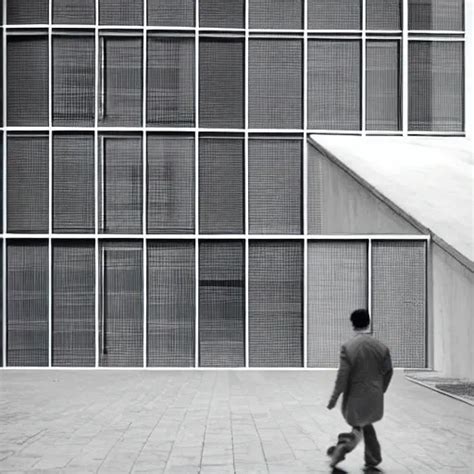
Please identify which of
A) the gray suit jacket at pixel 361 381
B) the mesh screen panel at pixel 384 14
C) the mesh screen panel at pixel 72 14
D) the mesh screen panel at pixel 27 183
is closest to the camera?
the gray suit jacket at pixel 361 381

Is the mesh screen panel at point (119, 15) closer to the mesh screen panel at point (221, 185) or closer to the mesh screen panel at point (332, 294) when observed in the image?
the mesh screen panel at point (221, 185)

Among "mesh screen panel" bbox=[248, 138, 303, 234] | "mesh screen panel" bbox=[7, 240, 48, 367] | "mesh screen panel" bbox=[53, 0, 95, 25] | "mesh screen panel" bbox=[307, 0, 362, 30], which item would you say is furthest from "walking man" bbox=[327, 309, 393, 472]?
"mesh screen panel" bbox=[53, 0, 95, 25]

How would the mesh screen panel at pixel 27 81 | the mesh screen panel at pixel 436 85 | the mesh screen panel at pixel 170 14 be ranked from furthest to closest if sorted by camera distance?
the mesh screen panel at pixel 436 85 < the mesh screen panel at pixel 170 14 < the mesh screen panel at pixel 27 81

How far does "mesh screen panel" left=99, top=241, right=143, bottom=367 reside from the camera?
24406 mm

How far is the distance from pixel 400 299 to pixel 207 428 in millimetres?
11329

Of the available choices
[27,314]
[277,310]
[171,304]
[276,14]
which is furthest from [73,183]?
[276,14]

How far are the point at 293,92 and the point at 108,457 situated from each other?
634 inches

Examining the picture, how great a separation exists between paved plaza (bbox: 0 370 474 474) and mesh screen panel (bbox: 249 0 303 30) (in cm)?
935

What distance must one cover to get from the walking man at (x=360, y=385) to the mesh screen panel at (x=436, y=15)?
17.9 metres

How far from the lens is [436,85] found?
1044 inches

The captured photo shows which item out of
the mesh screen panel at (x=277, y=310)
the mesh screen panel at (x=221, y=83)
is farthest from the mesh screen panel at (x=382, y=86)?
the mesh screen panel at (x=277, y=310)

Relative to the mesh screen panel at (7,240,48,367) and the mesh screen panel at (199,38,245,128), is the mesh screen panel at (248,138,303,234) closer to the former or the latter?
the mesh screen panel at (199,38,245,128)

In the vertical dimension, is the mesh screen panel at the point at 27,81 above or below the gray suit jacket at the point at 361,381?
above

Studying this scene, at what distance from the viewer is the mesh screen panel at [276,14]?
25.8 meters
